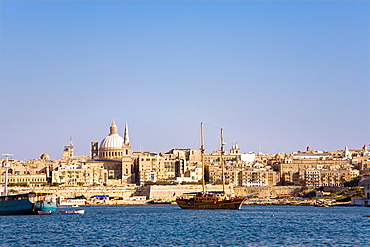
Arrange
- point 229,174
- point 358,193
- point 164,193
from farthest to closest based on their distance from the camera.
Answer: point 229,174 → point 164,193 → point 358,193

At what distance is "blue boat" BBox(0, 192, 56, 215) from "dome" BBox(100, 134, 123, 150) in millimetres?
84904

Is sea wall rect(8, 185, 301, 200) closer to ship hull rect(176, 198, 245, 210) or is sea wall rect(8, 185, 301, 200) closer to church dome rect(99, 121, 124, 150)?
church dome rect(99, 121, 124, 150)

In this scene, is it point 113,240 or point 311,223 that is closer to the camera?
point 113,240

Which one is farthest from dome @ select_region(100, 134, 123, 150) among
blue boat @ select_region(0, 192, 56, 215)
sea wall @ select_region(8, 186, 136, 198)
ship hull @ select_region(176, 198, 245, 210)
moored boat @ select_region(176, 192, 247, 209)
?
blue boat @ select_region(0, 192, 56, 215)

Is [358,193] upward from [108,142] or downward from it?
downward

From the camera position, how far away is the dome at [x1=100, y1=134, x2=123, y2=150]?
155 metres

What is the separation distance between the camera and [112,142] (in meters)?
156

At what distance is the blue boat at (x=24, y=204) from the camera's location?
68250 millimetres

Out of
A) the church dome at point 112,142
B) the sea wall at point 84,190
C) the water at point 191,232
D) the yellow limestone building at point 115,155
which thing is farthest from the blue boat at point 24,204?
the church dome at point 112,142

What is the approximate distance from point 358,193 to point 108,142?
67.7 m

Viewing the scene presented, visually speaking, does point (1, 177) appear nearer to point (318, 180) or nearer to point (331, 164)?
point (318, 180)

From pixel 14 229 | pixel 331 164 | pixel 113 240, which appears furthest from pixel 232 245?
pixel 331 164

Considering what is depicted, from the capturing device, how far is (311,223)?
55094 mm

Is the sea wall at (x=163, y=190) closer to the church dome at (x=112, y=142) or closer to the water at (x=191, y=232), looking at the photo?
the church dome at (x=112, y=142)
